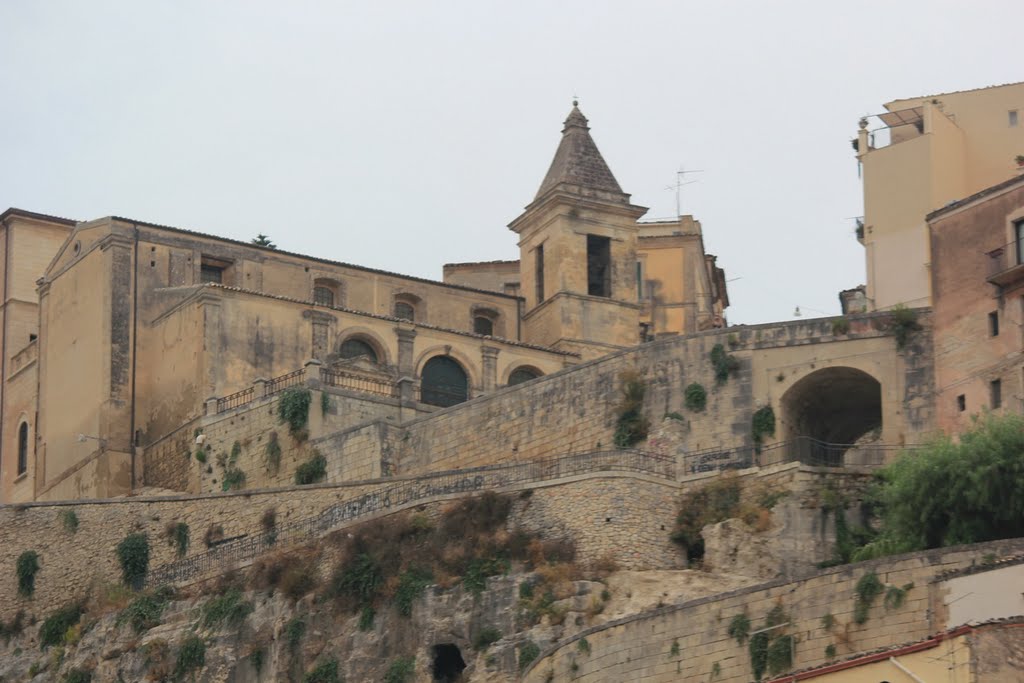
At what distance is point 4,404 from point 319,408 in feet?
47.3

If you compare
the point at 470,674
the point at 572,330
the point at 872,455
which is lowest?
the point at 470,674

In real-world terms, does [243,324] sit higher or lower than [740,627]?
higher

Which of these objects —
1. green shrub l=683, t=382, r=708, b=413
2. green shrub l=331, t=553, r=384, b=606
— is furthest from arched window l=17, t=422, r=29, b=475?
green shrub l=683, t=382, r=708, b=413

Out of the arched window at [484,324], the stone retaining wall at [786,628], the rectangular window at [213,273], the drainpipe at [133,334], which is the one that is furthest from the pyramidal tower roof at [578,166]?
the stone retaining wall at [786,628]

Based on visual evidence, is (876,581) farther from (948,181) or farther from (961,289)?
(948,181)

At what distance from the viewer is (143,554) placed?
61469 millimetres

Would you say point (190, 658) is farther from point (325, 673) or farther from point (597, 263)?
point (597, 263)

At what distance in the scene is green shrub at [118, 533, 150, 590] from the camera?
6122cm

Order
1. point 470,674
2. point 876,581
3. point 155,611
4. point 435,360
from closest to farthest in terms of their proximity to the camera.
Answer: point 876,581 → point 470,674 → point 155,611 → point 435,360

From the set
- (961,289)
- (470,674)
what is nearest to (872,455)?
(961,289)

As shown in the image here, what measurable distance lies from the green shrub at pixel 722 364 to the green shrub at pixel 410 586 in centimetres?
838

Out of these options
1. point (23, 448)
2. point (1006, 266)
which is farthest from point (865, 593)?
point (23, 448)

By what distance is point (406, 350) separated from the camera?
7012cm

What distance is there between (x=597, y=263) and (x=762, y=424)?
17.3 metres
